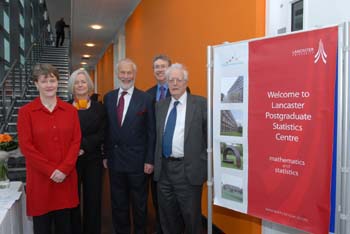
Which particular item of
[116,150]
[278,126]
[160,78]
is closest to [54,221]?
[116,150]

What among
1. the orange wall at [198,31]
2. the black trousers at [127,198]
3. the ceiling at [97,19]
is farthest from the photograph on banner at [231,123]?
the ceiling at [97,19]

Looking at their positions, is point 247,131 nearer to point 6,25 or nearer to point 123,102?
point 123,102

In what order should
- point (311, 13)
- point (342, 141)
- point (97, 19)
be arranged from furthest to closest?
point (97, 19)
point (311, 13)
point (342, 141)

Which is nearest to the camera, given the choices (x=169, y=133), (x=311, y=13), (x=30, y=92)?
(x=311, y=13)

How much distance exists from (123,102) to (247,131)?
1100mm

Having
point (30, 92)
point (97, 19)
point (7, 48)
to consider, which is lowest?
point (30, 92)

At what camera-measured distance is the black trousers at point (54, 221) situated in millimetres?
2319

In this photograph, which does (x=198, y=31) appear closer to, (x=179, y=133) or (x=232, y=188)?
(x=179, y=133)

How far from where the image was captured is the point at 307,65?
1.75m

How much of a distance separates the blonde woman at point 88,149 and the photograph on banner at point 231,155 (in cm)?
102

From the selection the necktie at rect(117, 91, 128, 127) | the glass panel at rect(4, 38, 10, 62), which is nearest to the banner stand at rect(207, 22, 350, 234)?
the necktie at rect(117, 91, 128, 127)

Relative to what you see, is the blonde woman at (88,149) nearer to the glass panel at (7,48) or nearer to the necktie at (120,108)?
the necktie at (120,108)

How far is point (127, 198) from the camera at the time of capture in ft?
9.23

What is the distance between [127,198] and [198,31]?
1.87 m
